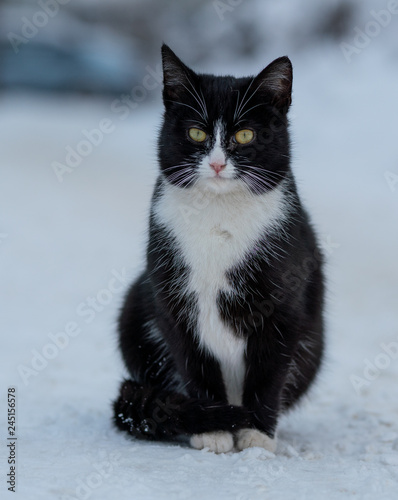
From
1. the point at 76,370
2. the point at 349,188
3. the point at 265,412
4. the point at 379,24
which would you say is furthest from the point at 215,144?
the point at 379,24

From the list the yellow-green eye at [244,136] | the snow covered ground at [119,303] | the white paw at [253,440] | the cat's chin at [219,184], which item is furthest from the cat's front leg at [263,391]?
the yellow-green eye at [244,136]

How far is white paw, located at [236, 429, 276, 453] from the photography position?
2604 mm

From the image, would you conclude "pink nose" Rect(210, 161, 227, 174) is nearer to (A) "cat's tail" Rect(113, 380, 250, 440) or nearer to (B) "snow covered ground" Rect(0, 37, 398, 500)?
(B) "snow covered ground" Rect(0, 37, 398, 500)

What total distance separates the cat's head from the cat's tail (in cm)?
75

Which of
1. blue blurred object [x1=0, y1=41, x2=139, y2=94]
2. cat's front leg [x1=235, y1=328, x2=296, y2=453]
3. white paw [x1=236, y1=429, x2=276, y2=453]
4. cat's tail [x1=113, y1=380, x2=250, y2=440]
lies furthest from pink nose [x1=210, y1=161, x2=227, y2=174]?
blue blurred object [x1=0, y1=41, x2=139, y2=94]

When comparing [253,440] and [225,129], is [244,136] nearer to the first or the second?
[225,129]

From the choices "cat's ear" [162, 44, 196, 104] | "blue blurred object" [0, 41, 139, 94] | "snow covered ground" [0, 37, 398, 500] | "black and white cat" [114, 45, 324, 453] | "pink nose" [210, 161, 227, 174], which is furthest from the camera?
"blue blurred object" [0, 41, 139, 94]

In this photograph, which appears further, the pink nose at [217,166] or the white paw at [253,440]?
the white paw at [253,440]

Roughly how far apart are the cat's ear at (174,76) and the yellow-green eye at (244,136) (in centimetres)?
28

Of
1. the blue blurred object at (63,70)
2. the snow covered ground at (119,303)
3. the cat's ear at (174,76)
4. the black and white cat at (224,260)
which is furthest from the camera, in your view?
the blue blurred object at (63,70)

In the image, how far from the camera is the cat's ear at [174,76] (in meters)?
2.62

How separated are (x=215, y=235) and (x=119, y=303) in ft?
3.36

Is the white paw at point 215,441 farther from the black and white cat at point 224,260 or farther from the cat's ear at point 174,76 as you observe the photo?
the cat's ear at point 174,76

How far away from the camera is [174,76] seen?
2.67m
